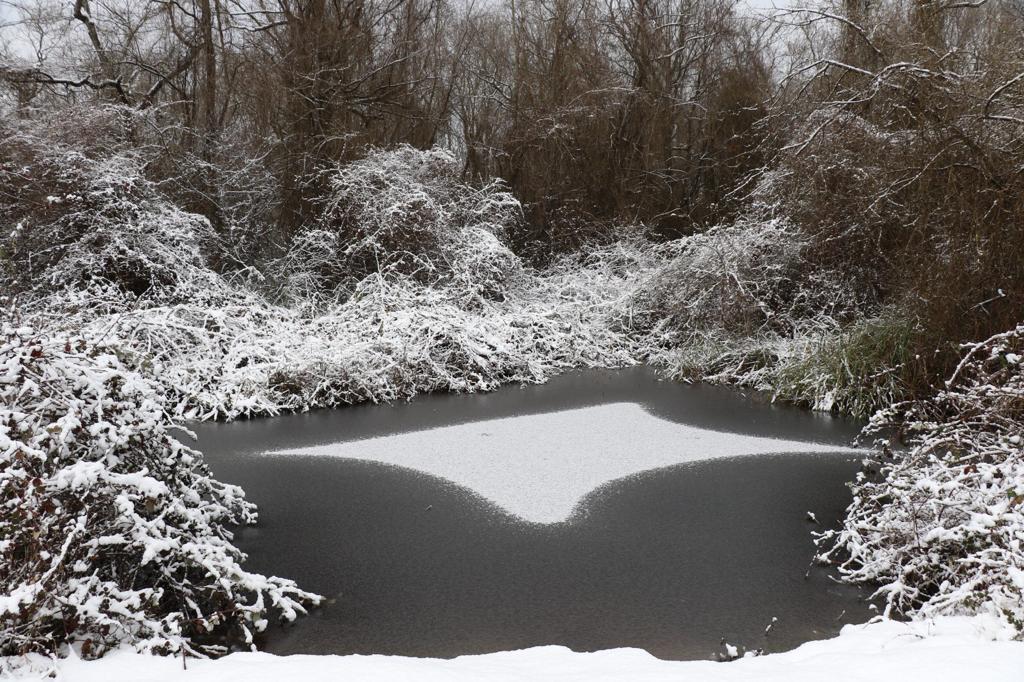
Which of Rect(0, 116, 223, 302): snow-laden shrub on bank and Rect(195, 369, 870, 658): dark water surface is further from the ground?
Rect(0, 116, 223, 302): snow-laden shrub on bank

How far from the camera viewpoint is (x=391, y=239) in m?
11.5

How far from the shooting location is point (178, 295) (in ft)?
33.3

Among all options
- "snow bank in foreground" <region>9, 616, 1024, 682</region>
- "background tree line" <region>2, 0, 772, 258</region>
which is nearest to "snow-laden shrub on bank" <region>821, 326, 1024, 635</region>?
"snow bank in foreground" <region>9, 616, 1024, 682</region>

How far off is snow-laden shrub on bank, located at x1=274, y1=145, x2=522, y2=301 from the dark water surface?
5097 mm

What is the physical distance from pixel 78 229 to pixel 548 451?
7.32 metres

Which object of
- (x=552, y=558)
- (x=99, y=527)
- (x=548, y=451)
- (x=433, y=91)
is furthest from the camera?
(x=433, y=91)

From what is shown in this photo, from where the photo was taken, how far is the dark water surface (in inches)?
136

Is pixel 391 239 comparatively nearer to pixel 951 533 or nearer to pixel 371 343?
pixel 371 343

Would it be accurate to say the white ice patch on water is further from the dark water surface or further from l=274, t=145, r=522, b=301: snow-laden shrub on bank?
l=274, t=145, r=522, b=301: snow-laden shrub on bank

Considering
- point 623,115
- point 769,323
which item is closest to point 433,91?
point 623,115

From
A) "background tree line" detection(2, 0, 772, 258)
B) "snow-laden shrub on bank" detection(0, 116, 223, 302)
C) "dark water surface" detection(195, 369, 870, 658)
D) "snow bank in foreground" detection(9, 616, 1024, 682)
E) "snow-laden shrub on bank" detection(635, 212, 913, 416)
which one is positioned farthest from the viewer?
"background tree line" detection(2, 0, 772, 258)

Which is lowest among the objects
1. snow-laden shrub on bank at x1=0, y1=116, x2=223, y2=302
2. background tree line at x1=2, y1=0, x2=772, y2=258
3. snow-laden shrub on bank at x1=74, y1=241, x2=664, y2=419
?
snow-laden shrub on bank at x1=74, y1=241, x2=664, y2=419

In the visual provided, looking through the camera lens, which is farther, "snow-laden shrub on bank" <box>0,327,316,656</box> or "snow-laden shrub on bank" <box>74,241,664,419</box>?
"snow-laden shrub on bank" <box>74,241,664,419</box>

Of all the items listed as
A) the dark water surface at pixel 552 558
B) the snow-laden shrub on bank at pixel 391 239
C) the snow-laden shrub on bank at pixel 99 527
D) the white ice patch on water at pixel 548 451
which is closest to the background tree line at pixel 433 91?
the snow-laden shrub on bank at pixel 391 239
